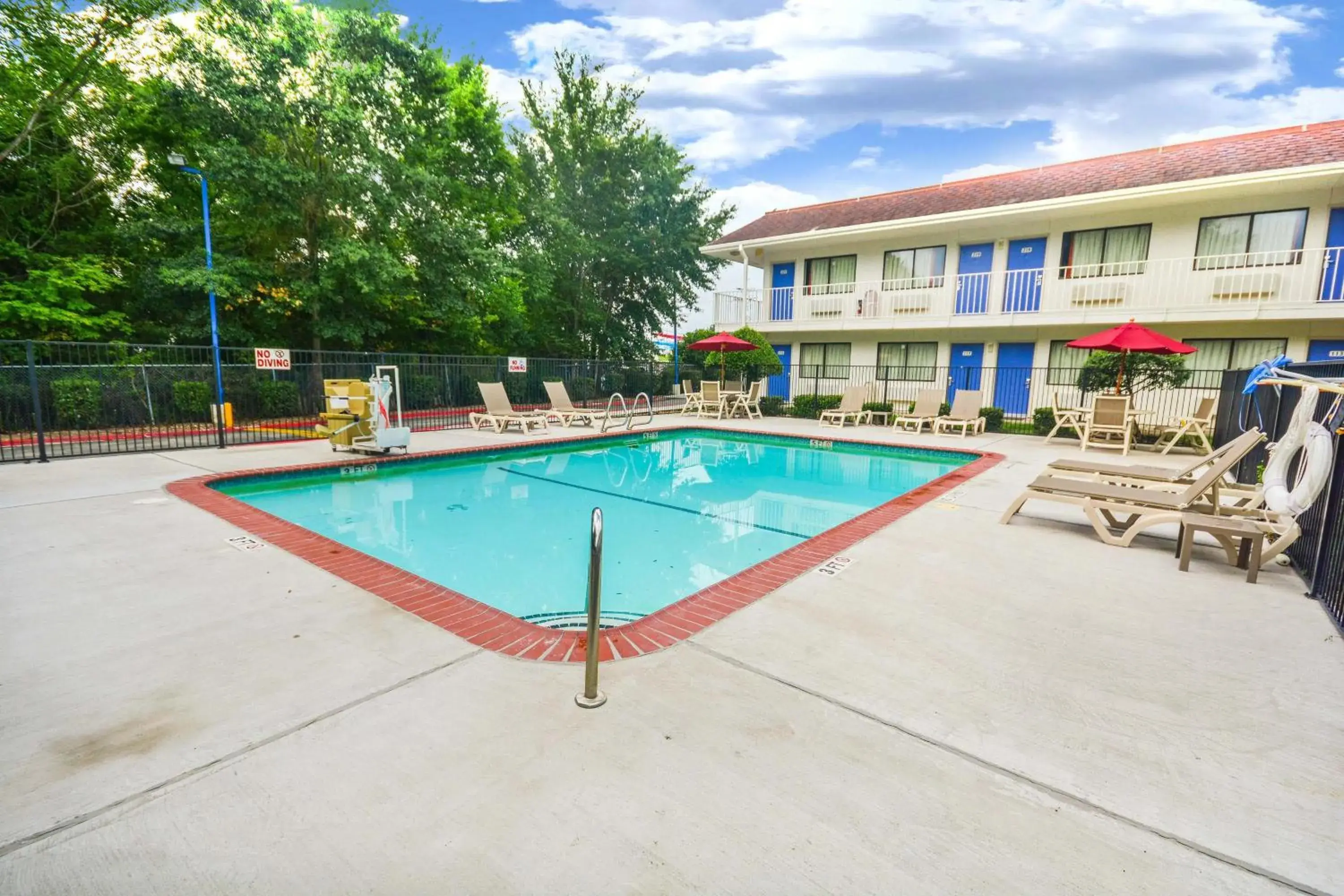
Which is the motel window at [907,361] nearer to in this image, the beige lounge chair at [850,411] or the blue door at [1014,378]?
the blue door at [1014,378]

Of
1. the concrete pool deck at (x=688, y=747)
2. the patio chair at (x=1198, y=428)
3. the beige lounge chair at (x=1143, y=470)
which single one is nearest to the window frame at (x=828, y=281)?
the patio chair at (x=1198, y=428)

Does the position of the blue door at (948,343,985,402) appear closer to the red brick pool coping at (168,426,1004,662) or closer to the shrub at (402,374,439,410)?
the red brick pool coping at (168,426,1004,662)

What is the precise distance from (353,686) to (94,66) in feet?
65.8

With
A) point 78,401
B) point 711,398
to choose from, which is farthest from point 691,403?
point 78,401

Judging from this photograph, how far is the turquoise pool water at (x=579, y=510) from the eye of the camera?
4715 millimetres


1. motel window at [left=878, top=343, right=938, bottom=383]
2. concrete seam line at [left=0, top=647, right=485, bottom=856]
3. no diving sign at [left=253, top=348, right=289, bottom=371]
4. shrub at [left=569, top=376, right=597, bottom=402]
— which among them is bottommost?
concrete seam line at [left=0, top=647, right=485, bottom=856]

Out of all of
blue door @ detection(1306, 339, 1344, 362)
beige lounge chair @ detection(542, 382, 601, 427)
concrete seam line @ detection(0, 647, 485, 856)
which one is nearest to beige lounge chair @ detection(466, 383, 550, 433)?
beige lounge chair @ detection(542, 382, 601, 427)

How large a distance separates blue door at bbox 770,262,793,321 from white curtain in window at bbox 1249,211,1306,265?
444 inches

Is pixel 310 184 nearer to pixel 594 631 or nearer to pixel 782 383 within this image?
pixel 782 383

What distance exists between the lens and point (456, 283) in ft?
55.8

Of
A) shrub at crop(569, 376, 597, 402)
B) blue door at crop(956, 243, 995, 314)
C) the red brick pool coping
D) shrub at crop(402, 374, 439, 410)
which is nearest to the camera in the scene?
the red brick pool coping

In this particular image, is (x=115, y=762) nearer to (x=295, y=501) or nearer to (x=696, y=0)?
(x=295, y=501)

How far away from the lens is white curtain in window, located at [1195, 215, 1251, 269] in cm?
1330

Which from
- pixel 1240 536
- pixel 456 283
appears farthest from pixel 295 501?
pixel 456 283
